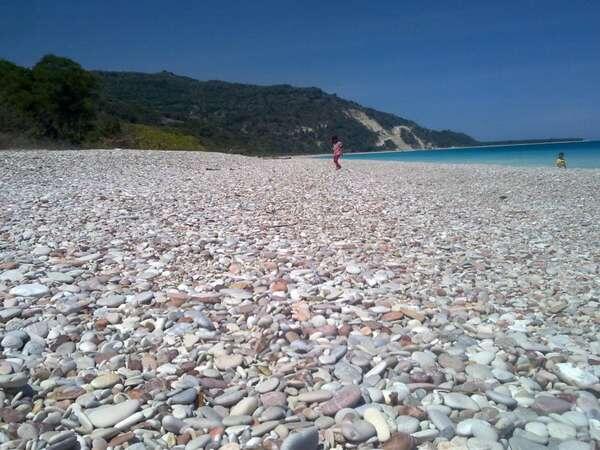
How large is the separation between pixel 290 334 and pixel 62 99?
2857 centimetres

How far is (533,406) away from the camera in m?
2.38

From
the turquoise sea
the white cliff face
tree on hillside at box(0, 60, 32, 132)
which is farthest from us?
the white cliff face

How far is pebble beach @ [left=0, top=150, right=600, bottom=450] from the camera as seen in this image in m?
2.19

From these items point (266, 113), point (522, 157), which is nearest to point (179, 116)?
point (266, 113)

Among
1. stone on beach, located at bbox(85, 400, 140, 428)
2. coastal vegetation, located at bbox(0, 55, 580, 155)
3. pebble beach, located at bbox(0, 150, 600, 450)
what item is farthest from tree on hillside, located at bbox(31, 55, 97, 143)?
stone on beach, located at bbox(85, 400, 140, 428)

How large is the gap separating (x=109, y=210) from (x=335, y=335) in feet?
17.0

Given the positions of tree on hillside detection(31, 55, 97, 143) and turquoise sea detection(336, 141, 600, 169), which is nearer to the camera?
tree on hillside detection(31, 55, 97, 143)

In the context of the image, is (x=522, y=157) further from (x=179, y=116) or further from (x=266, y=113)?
(x=266, y=113)

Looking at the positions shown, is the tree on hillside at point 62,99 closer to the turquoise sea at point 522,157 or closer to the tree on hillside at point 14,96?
the tree on hillside at point 14,96

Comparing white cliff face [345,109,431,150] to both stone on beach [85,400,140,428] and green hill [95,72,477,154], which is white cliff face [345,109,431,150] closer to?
green hill [95,72,477,154]

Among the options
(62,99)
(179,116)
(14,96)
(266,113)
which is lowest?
(14,96)

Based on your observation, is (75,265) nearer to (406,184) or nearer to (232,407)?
(232,407)

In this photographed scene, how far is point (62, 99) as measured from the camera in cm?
2684

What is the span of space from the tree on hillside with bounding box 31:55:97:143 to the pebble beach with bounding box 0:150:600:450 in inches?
840
